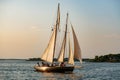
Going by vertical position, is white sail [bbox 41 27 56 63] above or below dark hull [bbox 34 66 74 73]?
above

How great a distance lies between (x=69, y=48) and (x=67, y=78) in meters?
11.8

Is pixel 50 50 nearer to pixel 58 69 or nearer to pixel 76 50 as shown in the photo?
pixel 58 69

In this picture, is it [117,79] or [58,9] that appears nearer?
[117,79]

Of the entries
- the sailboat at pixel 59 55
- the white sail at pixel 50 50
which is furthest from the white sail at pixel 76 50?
the white sail at pixel 50 50

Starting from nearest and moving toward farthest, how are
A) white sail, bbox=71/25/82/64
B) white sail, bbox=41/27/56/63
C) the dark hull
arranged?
white sail, bbox=71/25/82/64 < the dark hull < white sail, bbox=41/27/56/63

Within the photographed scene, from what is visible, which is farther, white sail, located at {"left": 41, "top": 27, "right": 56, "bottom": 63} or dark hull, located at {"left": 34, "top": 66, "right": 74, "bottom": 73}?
white sail, located at {"left": 41, "top": 27, "right": 56, "bottom": 63}

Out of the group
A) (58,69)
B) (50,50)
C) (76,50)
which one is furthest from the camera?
(50,50)

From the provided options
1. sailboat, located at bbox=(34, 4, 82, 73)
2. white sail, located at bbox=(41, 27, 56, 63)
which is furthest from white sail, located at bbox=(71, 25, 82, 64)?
white sail, located at bbox=(41, 27, 56, 63)

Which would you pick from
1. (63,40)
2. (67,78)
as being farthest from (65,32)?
(67,78)

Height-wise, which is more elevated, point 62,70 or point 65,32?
point 65,32

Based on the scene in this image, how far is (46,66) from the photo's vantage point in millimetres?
76750

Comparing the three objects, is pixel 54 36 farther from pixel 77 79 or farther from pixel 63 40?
pixel 77 79

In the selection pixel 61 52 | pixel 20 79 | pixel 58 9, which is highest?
pixel 58 9

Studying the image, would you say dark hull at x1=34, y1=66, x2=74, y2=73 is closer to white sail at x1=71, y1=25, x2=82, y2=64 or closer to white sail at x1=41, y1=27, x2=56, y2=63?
white sail at x1=41, y1=27, x2=56, y2=63
